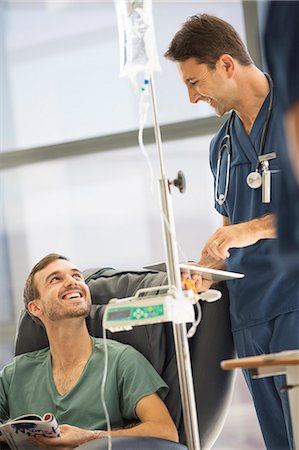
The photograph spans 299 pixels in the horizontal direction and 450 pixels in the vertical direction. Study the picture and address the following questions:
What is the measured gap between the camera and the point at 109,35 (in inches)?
159

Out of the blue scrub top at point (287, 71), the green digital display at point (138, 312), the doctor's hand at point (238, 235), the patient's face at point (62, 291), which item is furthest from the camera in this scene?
the patient's face at point (62, 291)

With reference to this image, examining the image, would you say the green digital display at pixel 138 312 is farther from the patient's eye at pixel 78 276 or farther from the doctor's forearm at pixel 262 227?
the patient's eye at pixel 78 276

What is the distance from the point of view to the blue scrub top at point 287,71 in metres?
1.13

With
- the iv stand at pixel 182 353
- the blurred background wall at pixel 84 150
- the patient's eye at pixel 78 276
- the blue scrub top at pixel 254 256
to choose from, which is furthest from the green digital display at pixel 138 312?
the blurred background wall at pixel 84 150

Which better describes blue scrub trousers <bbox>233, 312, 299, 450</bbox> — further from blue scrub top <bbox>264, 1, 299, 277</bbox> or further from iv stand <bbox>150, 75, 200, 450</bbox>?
blue scrub top <bbox>264, 1, 299, 277</bbox>

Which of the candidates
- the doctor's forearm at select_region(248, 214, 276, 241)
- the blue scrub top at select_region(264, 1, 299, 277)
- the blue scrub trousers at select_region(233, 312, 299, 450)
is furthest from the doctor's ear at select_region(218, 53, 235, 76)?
the blue scrub top at select_region(264, 1, 299, 277)

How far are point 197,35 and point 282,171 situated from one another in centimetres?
142

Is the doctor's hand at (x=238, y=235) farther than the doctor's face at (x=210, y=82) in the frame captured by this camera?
No

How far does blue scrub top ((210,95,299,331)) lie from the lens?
8.02 ft

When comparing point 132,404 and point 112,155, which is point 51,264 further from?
point 112,155

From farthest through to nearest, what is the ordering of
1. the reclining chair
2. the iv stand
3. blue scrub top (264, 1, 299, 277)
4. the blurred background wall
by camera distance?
the blurred background wall → the reclining chair → the iv stand → blue scrub top (264, 1, 299, 277)

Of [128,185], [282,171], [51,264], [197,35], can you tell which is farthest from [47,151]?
[282,171]

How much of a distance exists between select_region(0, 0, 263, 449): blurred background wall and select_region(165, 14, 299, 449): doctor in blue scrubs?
1342mm

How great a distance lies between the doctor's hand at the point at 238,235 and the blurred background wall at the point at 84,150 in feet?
5.07
